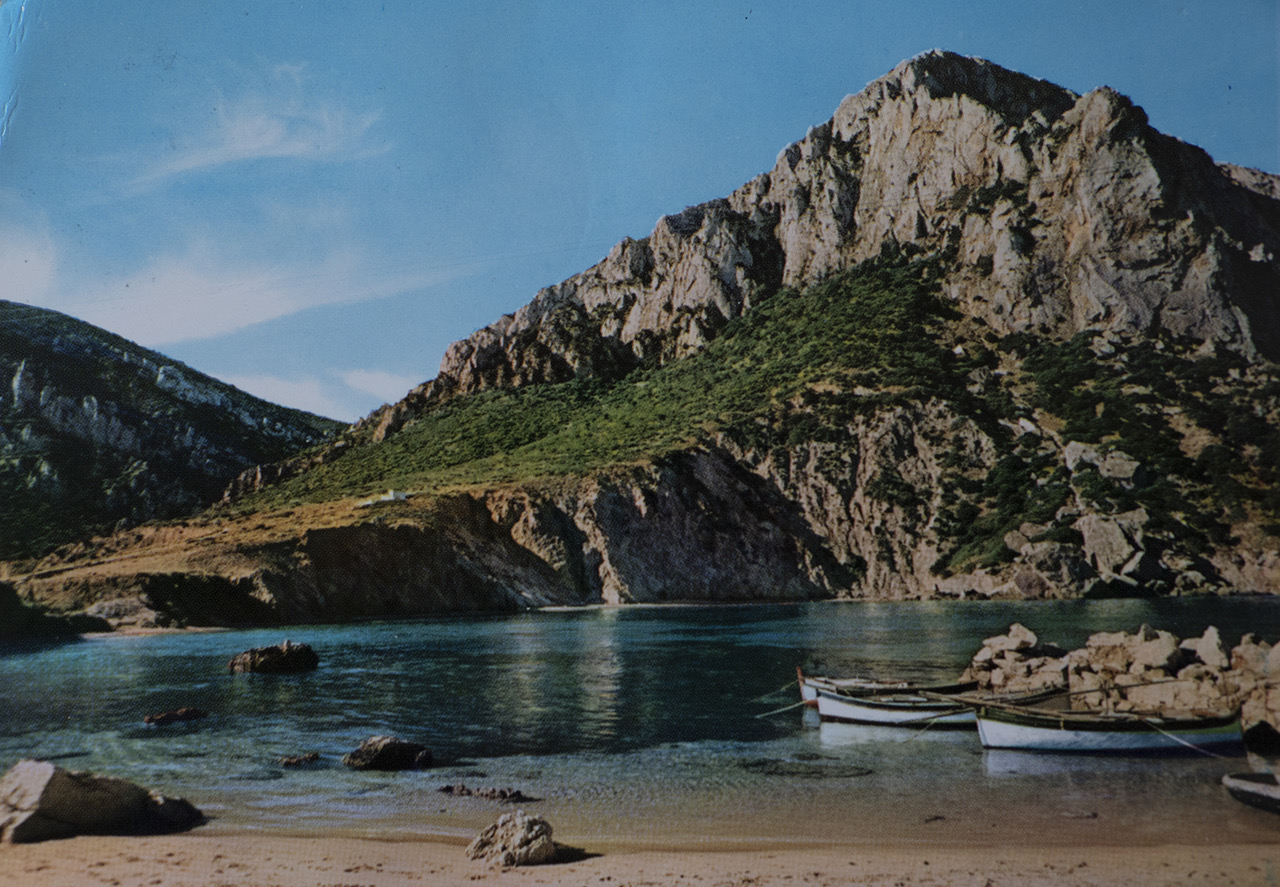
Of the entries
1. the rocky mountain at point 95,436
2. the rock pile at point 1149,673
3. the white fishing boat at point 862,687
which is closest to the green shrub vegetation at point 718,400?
the rocky mountain at point 95,436

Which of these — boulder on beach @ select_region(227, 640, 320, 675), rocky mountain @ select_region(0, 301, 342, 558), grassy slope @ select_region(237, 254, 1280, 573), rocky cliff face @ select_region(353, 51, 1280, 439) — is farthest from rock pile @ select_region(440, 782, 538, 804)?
rocky mountain @ select_region(0, 301, 342, 558)

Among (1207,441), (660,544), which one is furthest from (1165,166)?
(660,544)

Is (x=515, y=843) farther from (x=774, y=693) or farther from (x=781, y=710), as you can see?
(x=774, y=693)

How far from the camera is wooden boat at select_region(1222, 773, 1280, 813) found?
459 inches

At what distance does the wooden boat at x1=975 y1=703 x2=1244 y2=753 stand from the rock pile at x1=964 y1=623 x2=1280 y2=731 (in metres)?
1.09

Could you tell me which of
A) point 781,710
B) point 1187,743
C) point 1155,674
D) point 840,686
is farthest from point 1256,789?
point 781,710

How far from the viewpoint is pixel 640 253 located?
376ft

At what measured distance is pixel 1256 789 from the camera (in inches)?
469

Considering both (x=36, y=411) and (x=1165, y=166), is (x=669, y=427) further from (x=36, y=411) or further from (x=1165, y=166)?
(x=36, y=411)

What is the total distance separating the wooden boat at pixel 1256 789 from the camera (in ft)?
38.2

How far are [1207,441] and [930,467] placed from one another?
104 ft

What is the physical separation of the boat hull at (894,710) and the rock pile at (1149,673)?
8.97 feet

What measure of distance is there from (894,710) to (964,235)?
7822 cm

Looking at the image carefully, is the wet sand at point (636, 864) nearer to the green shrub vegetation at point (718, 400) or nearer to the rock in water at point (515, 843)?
the rock in water at point (515, 843)
